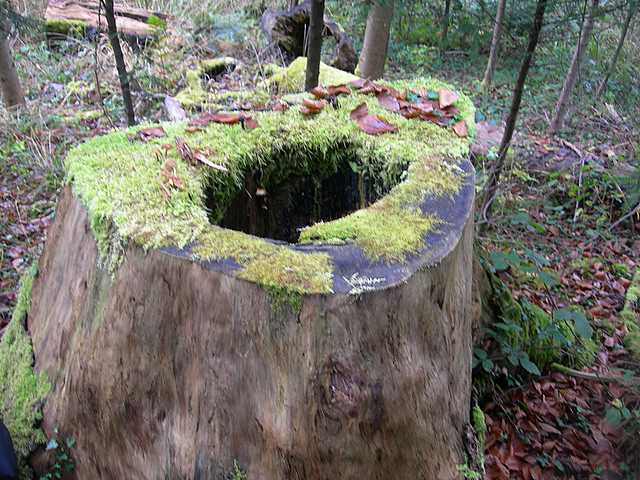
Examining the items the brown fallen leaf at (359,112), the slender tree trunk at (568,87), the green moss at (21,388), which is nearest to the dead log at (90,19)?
the brown fallen leaf at (359,112)

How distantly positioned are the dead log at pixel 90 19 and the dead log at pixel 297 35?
1985 millimetres

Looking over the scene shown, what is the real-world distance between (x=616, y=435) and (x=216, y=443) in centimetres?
240

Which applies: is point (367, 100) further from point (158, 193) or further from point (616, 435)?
point (616, 435)

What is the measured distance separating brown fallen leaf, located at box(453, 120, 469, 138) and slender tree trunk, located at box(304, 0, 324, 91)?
4.97 ft

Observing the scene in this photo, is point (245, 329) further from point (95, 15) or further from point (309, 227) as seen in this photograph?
point (95, 15)

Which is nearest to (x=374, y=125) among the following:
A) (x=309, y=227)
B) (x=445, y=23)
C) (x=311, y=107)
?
(x=311, y=107)

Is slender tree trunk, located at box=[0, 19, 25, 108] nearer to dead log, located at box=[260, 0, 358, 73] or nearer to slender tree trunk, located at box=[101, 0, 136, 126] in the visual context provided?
slender tree trunk, located at box=[101, 0, 136, 126]

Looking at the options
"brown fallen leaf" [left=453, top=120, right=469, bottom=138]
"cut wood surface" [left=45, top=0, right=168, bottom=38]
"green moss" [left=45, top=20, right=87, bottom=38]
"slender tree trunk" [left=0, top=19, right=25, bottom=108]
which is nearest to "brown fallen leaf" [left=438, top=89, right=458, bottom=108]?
"brown fallen leaf" [left=453, top=120, right=469, bottom=138]

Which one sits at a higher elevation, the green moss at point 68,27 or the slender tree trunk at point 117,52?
the slender tree trunk at point 117,52

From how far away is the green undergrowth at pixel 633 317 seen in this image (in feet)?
11.9

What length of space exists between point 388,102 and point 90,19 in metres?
7.37

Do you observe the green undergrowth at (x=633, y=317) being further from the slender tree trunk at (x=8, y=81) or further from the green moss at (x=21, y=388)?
the slender tree trunk at (x=8, y=81)

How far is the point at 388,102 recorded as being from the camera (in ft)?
10.1

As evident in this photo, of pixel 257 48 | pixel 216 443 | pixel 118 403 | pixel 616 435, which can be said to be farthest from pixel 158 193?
pixel 257 48
